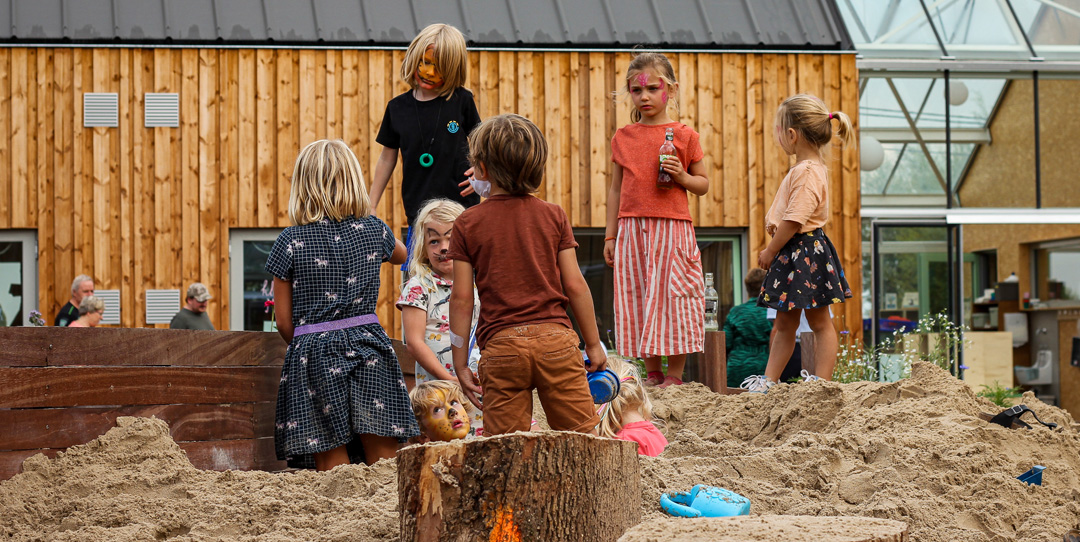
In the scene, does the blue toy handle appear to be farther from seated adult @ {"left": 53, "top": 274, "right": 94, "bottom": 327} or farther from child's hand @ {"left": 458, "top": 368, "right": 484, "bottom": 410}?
seated adult @ {"left": 53, "top": 274, "right": 94, "bottom": 327}

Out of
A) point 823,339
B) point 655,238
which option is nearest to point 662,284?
point 655,238

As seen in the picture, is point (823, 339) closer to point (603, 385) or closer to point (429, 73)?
point (603, 385)

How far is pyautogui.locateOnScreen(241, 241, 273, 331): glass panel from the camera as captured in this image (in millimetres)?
10703

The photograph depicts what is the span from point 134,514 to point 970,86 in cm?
1144

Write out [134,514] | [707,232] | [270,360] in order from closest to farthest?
[134,514]
[270,360]
[707,232]

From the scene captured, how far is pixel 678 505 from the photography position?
10.5ft

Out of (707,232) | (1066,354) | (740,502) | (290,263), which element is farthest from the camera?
(1066,354)

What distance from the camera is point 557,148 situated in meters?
11.2

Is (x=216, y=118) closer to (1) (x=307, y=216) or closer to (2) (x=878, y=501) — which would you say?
(1) (x=307, y=216)

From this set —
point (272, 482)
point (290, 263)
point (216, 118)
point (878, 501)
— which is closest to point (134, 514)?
point (272, 482)

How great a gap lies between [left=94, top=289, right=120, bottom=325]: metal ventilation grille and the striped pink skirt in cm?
665

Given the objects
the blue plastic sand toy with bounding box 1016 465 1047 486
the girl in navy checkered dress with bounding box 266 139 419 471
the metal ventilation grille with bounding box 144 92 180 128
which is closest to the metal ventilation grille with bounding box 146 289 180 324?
the metal ventilation grille with bounding box 144 92 180 128

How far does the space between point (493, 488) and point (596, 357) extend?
1.11 metres

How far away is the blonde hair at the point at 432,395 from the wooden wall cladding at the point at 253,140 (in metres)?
5.94
